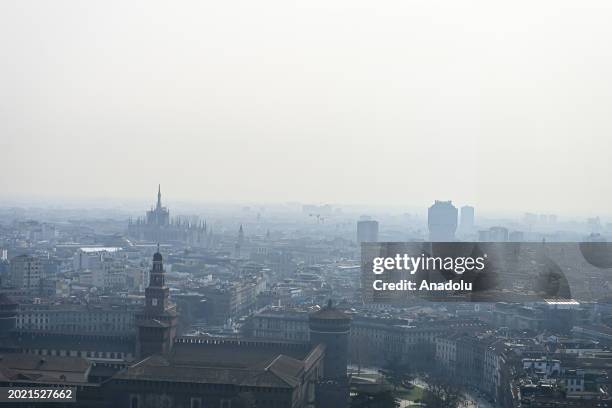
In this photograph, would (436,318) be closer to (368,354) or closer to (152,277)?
(368,354)

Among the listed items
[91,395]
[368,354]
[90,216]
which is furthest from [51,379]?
[90,216]

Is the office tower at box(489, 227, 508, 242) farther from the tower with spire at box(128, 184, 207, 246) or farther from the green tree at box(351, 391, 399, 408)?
the green tree at box(351, 391, 399, 408)

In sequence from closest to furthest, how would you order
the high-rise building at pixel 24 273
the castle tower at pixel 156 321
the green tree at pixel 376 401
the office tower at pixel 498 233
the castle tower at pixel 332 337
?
1. the green tree at pixel 376 401
2. the castle tower at pixel 156 321
3. the castle tower at pixel 332 337
4. the high-rise building at pixel 24 273
5. the office tower at pixel 498 233

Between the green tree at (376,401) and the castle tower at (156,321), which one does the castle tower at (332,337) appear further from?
the green tree at (376,401)

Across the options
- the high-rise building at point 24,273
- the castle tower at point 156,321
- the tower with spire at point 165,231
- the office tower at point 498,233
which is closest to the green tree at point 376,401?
the castle tower at point 156,321

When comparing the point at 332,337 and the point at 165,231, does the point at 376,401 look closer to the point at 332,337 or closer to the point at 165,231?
the point at 332,337

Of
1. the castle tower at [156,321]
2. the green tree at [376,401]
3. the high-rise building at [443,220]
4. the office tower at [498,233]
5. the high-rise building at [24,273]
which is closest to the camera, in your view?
the green tree at [376,401]
